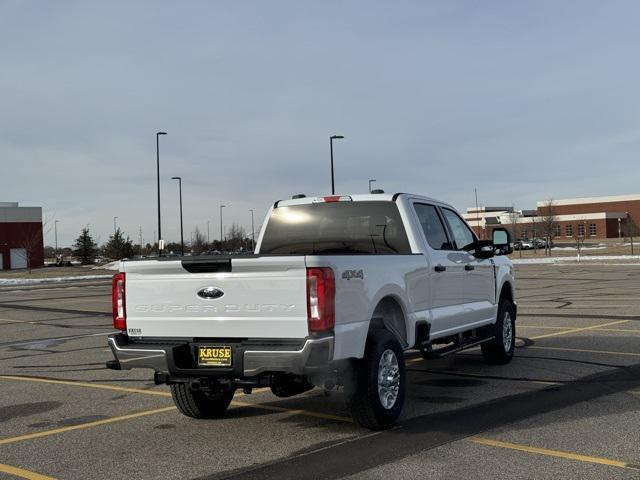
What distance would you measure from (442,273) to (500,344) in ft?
7.12

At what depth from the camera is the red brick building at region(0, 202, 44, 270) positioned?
250 ft

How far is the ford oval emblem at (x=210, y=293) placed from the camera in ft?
20.2

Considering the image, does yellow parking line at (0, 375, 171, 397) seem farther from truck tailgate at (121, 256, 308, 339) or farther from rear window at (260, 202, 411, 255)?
truck tailgate at (121, 256, 308, 339)

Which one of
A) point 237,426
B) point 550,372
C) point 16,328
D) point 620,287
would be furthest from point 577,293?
point 237,426

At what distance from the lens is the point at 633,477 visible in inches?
198

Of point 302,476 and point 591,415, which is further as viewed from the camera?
point 591,415

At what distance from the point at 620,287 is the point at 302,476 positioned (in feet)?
71.1

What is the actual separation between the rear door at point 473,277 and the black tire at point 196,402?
3202 mm

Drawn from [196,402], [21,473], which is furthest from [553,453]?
[21,473]

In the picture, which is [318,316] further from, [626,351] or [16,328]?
[16,328]

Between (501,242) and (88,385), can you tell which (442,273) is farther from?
(88,385)

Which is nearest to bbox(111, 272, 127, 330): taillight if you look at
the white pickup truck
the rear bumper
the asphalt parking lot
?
the white pickup truck

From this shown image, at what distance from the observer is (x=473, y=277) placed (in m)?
9.13

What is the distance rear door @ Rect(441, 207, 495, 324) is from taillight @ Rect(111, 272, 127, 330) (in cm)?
401
